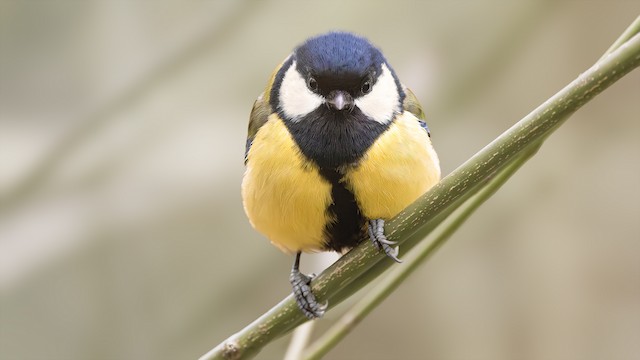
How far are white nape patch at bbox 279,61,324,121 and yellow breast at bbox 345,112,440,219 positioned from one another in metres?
0.07

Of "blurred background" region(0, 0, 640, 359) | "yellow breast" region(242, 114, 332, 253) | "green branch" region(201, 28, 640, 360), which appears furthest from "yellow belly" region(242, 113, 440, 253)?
"blurred background" region(0, 0, 640, 359)

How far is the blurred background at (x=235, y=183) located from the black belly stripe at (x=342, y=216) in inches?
16.5

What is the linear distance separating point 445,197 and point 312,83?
31cm

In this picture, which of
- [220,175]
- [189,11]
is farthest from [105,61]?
[220,175]

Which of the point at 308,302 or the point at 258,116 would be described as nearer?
the point at 308,302

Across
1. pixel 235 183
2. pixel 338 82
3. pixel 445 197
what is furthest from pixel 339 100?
pixel 235 183

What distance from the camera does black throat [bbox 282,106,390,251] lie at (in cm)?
74

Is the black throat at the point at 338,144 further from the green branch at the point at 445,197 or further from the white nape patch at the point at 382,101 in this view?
the green branch at the point at 445,197

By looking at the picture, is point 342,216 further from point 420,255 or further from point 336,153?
point 420,255

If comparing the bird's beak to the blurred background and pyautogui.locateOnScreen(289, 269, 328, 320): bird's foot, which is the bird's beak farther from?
the blurred background

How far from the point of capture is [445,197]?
0.49 metres

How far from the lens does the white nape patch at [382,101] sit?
2.53 feet

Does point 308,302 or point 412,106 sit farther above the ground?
point 412,106

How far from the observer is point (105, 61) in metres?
1.44
